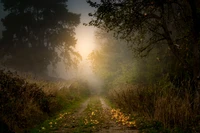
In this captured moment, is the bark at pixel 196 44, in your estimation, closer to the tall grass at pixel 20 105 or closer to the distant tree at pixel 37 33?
the tall grass at pixel 20 105

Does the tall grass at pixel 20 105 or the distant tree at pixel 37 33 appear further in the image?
the distant tree at pixel 37 33

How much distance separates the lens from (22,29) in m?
36.7

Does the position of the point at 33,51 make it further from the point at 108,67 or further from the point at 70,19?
the point at 108,67

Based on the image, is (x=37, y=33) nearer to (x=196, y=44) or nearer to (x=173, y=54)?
(x=173, y=54)

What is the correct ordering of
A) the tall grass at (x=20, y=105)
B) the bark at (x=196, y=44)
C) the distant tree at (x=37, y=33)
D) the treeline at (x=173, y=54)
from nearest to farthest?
the treeline at (x=173, y=54) < the tall grass at (x=20, y=105) < the bark at (x=196, y=44) < the distant tree at (x=37, y=33)

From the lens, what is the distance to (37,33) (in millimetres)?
37688

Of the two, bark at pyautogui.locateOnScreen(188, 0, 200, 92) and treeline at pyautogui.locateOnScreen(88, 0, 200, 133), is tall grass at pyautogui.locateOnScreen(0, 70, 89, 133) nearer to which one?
treeline at pyautogui.locateOnScreen(88, 0, 200, 133)

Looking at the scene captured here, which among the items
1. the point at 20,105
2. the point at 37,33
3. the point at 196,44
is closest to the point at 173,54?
the point at 196,44

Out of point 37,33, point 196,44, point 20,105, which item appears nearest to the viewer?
point 196,44

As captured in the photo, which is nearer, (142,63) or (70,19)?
(142,63)

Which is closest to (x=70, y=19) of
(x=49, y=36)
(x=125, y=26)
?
(x=49, y=36)

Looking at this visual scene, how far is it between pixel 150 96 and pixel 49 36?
29123 millimetres

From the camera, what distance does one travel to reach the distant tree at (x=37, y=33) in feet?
115

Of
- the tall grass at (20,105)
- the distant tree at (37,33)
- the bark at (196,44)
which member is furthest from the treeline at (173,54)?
the distant tree at (37,33)
